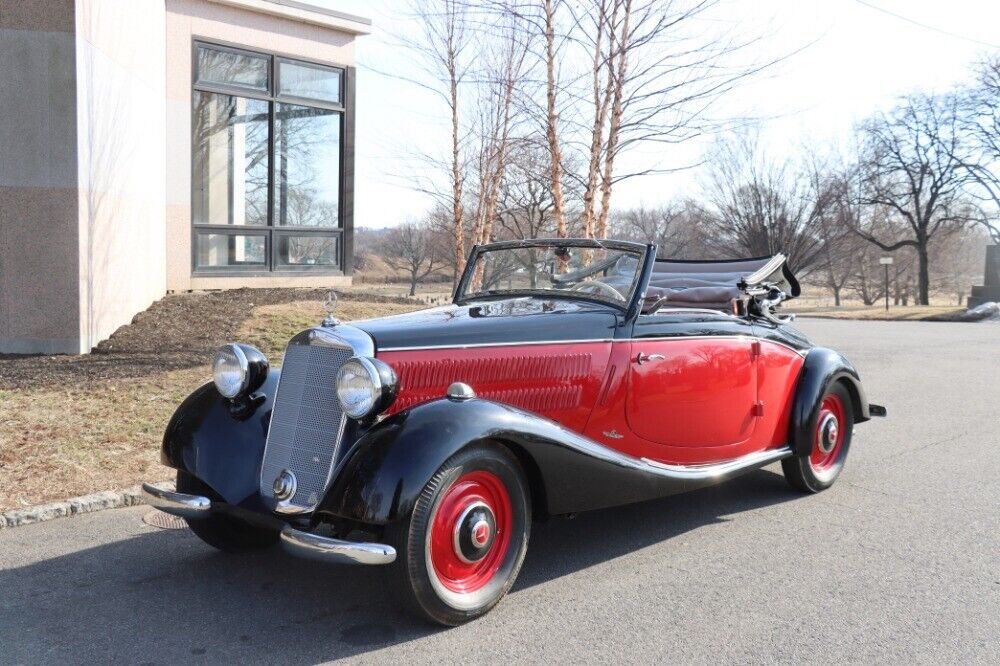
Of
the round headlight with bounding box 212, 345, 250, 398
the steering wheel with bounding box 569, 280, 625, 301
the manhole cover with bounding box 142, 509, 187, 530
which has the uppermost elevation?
the steering wheel with bounding box 569, 280, 625, 301

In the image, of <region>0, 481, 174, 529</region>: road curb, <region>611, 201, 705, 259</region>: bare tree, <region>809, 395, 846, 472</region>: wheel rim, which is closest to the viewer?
<region>0, 481, 174, 529</region>: road curb

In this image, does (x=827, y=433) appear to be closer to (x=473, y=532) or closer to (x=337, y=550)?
(x=473, y=532)

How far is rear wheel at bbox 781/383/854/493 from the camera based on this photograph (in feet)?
17.6

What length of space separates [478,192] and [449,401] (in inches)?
661

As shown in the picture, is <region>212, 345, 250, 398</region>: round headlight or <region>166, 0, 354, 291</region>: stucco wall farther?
<region>166, 0, 354, 291</region>: stucco wall

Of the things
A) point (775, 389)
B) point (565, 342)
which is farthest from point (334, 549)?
point (775, 389)

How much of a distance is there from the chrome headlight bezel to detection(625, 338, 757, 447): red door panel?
1.87m

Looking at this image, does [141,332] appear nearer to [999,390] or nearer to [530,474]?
[530,474]

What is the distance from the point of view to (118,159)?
33.3 feet

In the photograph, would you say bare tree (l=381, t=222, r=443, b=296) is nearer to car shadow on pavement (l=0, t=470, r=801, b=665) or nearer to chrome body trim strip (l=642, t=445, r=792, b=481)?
chrome body trim strip (l=642, t=445, r=792, b=481)

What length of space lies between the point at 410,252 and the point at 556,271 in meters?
49.4

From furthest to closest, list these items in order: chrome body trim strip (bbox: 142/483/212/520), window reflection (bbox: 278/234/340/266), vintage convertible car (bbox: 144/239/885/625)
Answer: window reflection (bbox: 278/234/340/266)
chrome body trim strip (bbox: 142/483/212/520)
vintage convertible car (bbox: 144/239/885/625)

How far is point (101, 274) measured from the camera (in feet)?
31.1

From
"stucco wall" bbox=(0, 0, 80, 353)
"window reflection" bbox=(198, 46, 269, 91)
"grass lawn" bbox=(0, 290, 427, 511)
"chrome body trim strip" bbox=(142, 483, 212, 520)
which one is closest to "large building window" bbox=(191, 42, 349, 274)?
"window reflection" bbox=(198, 46, 269, 91)
